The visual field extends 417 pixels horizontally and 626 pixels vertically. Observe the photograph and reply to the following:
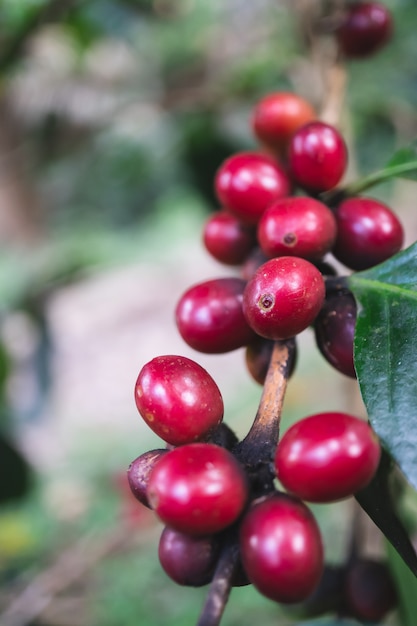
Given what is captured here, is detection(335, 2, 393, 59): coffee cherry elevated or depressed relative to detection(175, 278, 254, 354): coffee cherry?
elevated

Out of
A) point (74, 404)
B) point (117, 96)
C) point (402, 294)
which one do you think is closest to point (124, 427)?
point (74, 404)

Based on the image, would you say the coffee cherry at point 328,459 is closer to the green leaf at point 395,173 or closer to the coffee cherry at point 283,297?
the coffee cherry at point 283,297

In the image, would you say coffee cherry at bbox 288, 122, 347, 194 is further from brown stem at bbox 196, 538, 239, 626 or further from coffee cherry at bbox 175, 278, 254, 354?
brown stem at bbox 196, 538, 239, 626

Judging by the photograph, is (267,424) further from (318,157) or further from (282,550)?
(318,157)

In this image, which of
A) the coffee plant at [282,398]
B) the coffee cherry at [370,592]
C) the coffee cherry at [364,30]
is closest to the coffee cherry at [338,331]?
the coffee plant at [282,398]

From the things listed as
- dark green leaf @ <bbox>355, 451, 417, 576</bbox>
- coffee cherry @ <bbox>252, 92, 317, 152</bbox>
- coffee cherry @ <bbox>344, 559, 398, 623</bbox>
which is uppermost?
coffee cherry @ <bbox>252, 92, 317, 152</bbox>

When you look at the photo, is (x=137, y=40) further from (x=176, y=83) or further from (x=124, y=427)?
(x=124, y=427)

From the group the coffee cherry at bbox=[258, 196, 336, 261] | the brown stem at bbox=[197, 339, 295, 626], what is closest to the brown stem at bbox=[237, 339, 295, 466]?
the brown stem at bbox=[197, 339, 295, 626]
